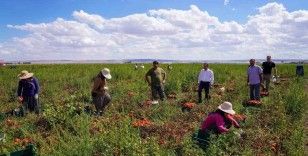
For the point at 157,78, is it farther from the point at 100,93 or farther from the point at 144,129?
the point at 144,129

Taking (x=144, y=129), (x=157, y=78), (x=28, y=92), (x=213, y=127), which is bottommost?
(x=144, y=129)

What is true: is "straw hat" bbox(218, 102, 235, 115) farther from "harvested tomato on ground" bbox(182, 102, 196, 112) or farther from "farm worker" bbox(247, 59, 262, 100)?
"farm worker" bbox(247, 59, 262, 100)

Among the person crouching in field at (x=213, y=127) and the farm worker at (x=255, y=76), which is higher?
the farm worker at (x=255, y=76)

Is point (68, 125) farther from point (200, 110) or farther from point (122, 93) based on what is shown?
point (122, 93)

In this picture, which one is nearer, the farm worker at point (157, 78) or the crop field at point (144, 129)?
the crop field at point (144, 129)

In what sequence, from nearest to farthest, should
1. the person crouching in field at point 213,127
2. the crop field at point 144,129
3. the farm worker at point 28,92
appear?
the crop field at point 144,129 < the person crouching in field at point 213,127 < the farm worker at point 28,92

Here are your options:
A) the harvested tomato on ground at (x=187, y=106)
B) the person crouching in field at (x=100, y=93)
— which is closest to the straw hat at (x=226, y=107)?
the harvested tomato on ground at (x=187, y=106)

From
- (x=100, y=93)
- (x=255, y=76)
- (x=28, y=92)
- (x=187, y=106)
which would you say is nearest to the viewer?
(x=100, y=93)

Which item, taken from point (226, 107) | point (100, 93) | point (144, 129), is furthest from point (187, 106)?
point (226, 107)

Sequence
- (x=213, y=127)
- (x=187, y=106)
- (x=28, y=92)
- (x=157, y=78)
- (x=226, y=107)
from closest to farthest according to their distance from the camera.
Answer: (x=213, y=127), (x=226, y=107), (x=187, y=106), (x=28, y=92), (x=157, y=78)

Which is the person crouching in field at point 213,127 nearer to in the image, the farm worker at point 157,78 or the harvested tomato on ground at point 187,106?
the harvested tomato on ground at point 187,106

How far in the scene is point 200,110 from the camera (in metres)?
13.6

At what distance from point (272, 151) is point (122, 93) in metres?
9.32

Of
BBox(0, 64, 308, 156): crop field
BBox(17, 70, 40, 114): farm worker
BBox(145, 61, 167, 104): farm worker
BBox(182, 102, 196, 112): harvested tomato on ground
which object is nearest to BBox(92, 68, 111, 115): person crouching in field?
BBox(0, 64, 308, 156): crop field
